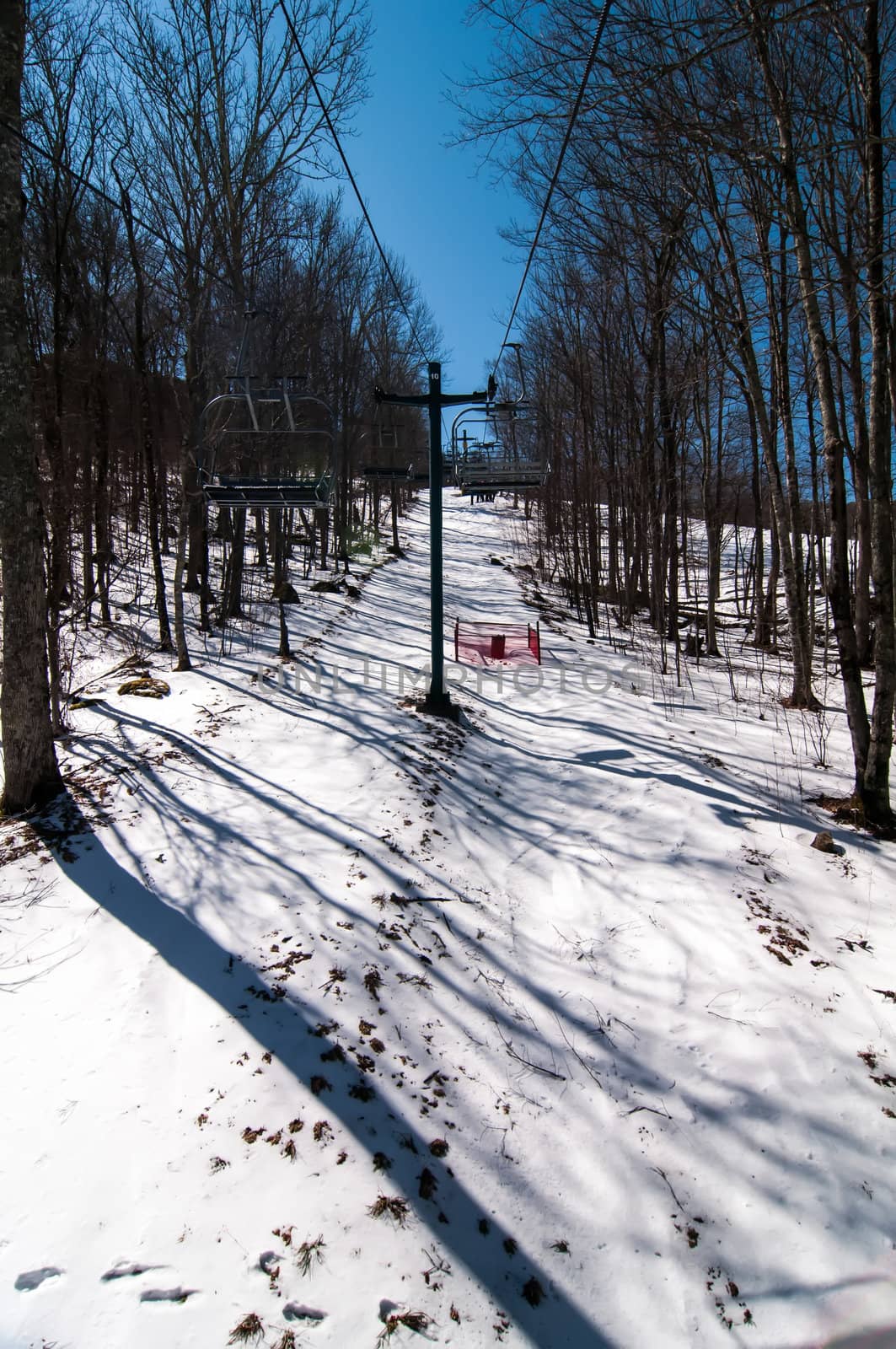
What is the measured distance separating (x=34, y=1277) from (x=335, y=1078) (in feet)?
3.91

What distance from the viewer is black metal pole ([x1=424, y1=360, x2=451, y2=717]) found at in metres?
7.32

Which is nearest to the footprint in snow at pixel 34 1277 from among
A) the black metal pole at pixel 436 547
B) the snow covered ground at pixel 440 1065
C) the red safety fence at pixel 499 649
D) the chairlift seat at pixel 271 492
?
the snow covered ground at pixel 440 1065

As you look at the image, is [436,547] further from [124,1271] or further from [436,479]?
[124,1271]

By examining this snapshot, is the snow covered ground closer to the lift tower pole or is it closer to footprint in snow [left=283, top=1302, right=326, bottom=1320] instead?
footprint in snow [left=283, top=1302, right=326, bottom=1320]

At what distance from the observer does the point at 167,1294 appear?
2.15 metres

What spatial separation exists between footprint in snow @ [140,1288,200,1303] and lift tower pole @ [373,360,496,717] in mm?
5883

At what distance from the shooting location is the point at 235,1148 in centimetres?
264

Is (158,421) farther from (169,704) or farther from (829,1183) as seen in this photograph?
(829,1183)

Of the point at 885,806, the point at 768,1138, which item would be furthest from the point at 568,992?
the point at 885,806

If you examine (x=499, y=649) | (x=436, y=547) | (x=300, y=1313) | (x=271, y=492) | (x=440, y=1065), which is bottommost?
(x=300, y=1313)

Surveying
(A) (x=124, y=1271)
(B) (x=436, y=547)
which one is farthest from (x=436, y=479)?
(A) (x=124, y=1271)

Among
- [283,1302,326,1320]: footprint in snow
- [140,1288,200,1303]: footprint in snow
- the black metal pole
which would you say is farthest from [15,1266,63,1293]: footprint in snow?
the black metal pole

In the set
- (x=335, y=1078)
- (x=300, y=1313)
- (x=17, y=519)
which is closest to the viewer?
(x=300, y=1313)

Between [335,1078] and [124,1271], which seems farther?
[335,1078]
